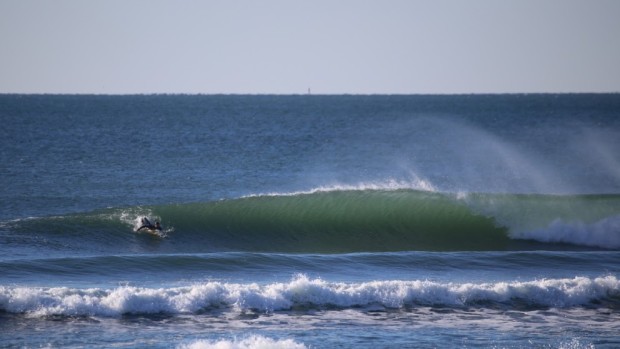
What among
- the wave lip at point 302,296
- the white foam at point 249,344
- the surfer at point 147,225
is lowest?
the white foam at point 249,344

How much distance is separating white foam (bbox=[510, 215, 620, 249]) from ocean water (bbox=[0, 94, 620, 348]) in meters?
0.06

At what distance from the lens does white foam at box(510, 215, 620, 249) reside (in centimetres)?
2262

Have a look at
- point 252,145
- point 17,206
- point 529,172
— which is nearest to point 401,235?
point 17,206

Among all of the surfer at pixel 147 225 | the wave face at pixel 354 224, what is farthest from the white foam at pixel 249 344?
the surfer at pixel 147 225

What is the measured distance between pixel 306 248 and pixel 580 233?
25.3 feet

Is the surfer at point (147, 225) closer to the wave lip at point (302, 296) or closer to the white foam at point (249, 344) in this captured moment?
the wave lip at point (302, 296)

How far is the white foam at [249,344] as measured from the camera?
11.6m

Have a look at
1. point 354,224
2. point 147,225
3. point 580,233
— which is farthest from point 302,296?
point 580,233

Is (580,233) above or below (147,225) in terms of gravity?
above

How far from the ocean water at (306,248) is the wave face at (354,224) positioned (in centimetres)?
7

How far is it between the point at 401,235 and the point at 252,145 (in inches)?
1052

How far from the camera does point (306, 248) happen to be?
2164 cm

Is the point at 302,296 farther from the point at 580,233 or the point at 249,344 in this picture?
the point at 580,233

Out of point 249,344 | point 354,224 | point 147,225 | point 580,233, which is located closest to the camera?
point 249,344
